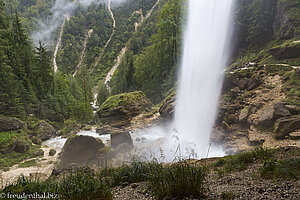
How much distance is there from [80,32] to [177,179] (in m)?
136

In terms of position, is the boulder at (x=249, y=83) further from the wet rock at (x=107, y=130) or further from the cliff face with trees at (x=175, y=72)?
the wet rock at (x=107, y=130)

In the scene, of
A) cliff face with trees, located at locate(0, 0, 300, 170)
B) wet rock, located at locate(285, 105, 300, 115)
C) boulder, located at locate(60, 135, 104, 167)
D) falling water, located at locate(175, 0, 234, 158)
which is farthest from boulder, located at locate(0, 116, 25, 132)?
wet rock, located at locate(285, 105, 300, 115)

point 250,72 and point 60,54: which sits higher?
point 60,54

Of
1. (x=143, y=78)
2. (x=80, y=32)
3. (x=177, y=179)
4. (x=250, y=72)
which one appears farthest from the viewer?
(x=80, y=32)

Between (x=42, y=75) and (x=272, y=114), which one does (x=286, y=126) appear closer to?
(x=272, y=114)

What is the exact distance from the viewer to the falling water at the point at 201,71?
14311mm

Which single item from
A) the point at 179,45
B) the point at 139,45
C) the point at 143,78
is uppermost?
the point at 139,45

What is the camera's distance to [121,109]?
Result: 67.9 ft

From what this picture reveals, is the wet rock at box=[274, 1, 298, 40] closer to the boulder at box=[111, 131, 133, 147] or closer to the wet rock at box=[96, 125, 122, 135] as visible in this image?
the boulder at box=[111, 131, 133, 147]

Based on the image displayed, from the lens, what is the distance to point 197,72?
59.0ft

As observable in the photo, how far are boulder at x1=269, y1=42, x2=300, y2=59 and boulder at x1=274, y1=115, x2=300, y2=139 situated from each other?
9.34m

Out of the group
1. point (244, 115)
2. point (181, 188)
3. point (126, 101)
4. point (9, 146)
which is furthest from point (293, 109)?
Answer: point (9, 146)

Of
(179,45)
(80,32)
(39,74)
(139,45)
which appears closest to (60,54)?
(80,32)

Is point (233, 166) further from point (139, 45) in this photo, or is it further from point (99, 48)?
point (99, 48)
